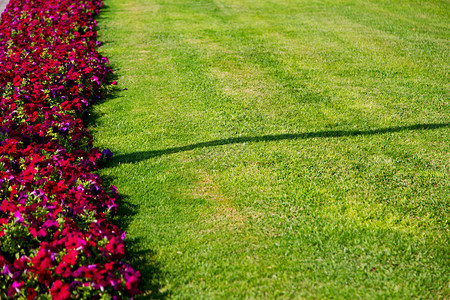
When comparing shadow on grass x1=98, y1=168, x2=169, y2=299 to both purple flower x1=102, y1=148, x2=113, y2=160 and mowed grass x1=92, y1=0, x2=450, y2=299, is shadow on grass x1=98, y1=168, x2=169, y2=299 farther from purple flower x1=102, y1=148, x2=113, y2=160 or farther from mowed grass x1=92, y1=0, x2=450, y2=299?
purple flower x1=102, y1=148, x2=113, y2=160

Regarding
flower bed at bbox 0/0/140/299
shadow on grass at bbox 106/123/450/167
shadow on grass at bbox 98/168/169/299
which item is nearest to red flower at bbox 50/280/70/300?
A: flower bed at bbox 0/0/140/299

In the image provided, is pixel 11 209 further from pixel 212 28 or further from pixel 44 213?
pixel 212 28

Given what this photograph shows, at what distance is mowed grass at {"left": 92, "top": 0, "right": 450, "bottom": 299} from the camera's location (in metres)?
3.39

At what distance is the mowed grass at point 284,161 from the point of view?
133 inches

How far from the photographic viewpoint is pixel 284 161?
486 centimetres

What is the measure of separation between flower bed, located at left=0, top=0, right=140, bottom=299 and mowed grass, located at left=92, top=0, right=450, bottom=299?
1.08 feet

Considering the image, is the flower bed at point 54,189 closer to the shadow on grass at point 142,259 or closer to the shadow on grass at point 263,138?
the shadow on grass at point 142,259

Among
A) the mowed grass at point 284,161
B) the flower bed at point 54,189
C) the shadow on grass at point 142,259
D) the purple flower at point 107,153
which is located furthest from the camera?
the purple flower at point 107,153

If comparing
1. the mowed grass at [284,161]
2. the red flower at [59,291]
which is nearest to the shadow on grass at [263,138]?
the mowed grass at [284,161]

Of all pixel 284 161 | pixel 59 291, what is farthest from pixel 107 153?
pixel 59 291

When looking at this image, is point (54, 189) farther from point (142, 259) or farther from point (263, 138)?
point (263, 138)

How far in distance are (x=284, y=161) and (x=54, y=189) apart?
2.33 meters

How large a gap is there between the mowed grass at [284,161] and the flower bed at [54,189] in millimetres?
328

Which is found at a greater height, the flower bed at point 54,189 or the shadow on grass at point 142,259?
the flower bed at point 54,189
